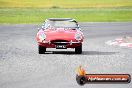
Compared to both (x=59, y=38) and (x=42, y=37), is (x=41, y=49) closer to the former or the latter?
(x=42, y=37)

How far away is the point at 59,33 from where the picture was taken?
893 inches

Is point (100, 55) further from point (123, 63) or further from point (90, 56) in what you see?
point (123, 63)

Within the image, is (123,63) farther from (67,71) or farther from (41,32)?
(41,32)

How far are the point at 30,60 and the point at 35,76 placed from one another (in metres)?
4.93

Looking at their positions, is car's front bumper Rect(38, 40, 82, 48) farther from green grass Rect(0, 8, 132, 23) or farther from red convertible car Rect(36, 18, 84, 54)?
green grass Rect(0, 8, 132, 23)

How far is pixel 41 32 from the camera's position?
22.8m

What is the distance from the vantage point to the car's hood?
883 inches

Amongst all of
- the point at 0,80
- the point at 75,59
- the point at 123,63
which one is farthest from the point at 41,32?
the point at 0,80

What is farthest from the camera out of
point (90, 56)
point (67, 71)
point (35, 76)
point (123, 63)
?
point (90, 56)

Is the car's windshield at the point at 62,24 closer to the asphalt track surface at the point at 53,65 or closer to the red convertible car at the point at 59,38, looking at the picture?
the red convertible car at the point at 59,38

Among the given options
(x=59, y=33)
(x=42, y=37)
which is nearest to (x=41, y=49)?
(x=42, y=37)

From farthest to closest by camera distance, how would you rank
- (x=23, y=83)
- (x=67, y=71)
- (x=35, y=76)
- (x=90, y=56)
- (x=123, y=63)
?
1. (x=90, y=56)
2. (x=123, y=63)
3. (x=67, y=71)
4. (x=35, y=76)
5. (x=23, y=83)

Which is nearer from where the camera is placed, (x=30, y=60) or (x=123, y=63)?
(x=123, y=63)

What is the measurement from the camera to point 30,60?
67.4ft
